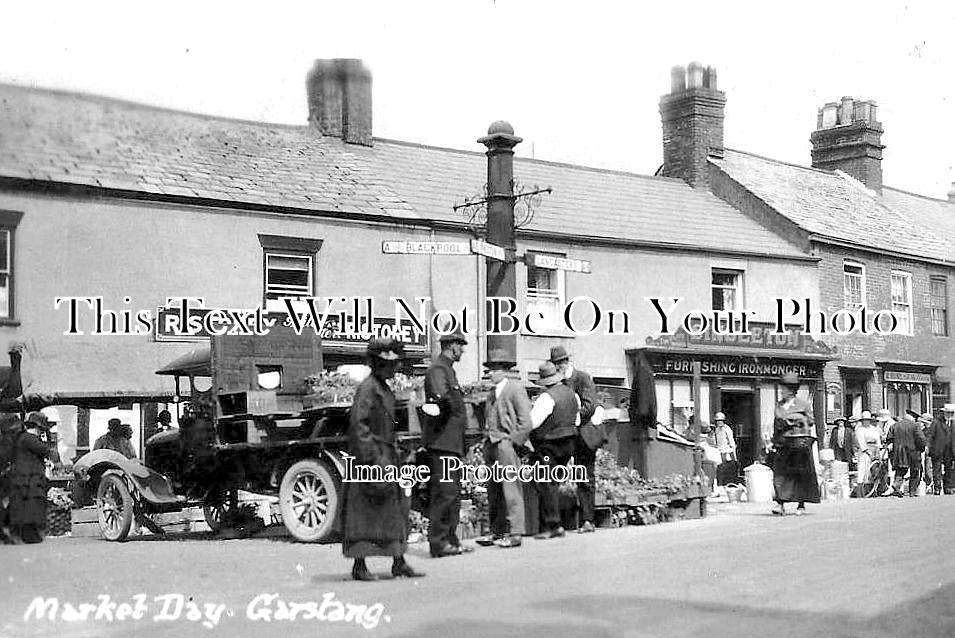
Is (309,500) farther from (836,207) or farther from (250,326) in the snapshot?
(836,207)

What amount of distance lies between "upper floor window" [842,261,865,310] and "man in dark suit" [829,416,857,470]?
566cm

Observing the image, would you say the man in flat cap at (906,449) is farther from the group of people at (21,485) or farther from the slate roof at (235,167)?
the group of people at (21,485)

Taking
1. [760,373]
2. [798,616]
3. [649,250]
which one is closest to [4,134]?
Answer: [798,616]

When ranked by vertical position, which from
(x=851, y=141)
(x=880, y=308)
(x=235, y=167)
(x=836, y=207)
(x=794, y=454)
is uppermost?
(x=851, y=141)

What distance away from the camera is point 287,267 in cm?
1975

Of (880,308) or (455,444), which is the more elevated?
(880,308)

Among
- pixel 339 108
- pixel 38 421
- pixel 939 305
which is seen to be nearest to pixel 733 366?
pixel 939 305

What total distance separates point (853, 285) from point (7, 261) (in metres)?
18.0

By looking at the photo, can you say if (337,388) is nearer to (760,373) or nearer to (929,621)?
(929,621)

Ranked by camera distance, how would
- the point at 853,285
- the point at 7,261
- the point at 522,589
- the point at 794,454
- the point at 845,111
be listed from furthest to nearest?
1. the point at 845,111
2. the point at 853,285
3. the point at 7,261
4. the point at 794,454
5. the point at 522,589

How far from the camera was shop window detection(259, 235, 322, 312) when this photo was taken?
19.5 m

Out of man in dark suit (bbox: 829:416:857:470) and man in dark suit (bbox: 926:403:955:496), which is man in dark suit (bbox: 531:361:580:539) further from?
man in dark suit (bbox: 926:403:955:496)

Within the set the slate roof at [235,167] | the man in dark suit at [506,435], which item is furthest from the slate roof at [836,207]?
the man in dark suit at [506,435]

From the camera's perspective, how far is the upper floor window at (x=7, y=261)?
1543 cm
